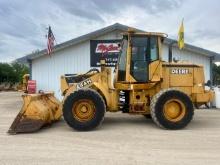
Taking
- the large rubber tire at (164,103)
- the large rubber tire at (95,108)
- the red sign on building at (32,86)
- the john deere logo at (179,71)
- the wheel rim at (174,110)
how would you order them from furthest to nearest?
the red sign on building at (32,86) < the john deere logo at (179,71) < the wheel rim at (174,110) < the large rubber tire at (164,103) < the large rubber tire at (95,108)

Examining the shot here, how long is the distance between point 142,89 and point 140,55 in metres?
1.06

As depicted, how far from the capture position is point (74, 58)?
77.8ft

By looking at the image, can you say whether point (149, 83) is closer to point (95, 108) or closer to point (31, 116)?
point (95, 108)

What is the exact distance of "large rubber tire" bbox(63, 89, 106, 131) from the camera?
1274 centimetres

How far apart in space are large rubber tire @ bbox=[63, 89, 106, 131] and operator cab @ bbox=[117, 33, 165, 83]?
1.29m

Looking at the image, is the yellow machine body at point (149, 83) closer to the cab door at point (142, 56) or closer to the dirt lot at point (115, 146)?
the cab door at point (142, 56)

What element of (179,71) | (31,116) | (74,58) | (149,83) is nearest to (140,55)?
(149,83)

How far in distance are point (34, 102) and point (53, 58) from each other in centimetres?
1108

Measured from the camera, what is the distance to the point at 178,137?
11391mm

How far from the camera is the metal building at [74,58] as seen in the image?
23.5m

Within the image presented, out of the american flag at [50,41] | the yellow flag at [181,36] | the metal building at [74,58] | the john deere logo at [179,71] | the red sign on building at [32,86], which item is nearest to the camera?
the john deere logo at [179,71]

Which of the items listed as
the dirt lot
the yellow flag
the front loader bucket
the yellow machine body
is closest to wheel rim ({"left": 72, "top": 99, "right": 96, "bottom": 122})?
the dirt lot

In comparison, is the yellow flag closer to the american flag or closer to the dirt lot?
the american flag

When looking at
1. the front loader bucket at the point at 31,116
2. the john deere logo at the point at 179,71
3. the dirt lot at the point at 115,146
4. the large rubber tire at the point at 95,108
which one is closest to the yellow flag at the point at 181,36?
the john deere logo at the point at 179,71
